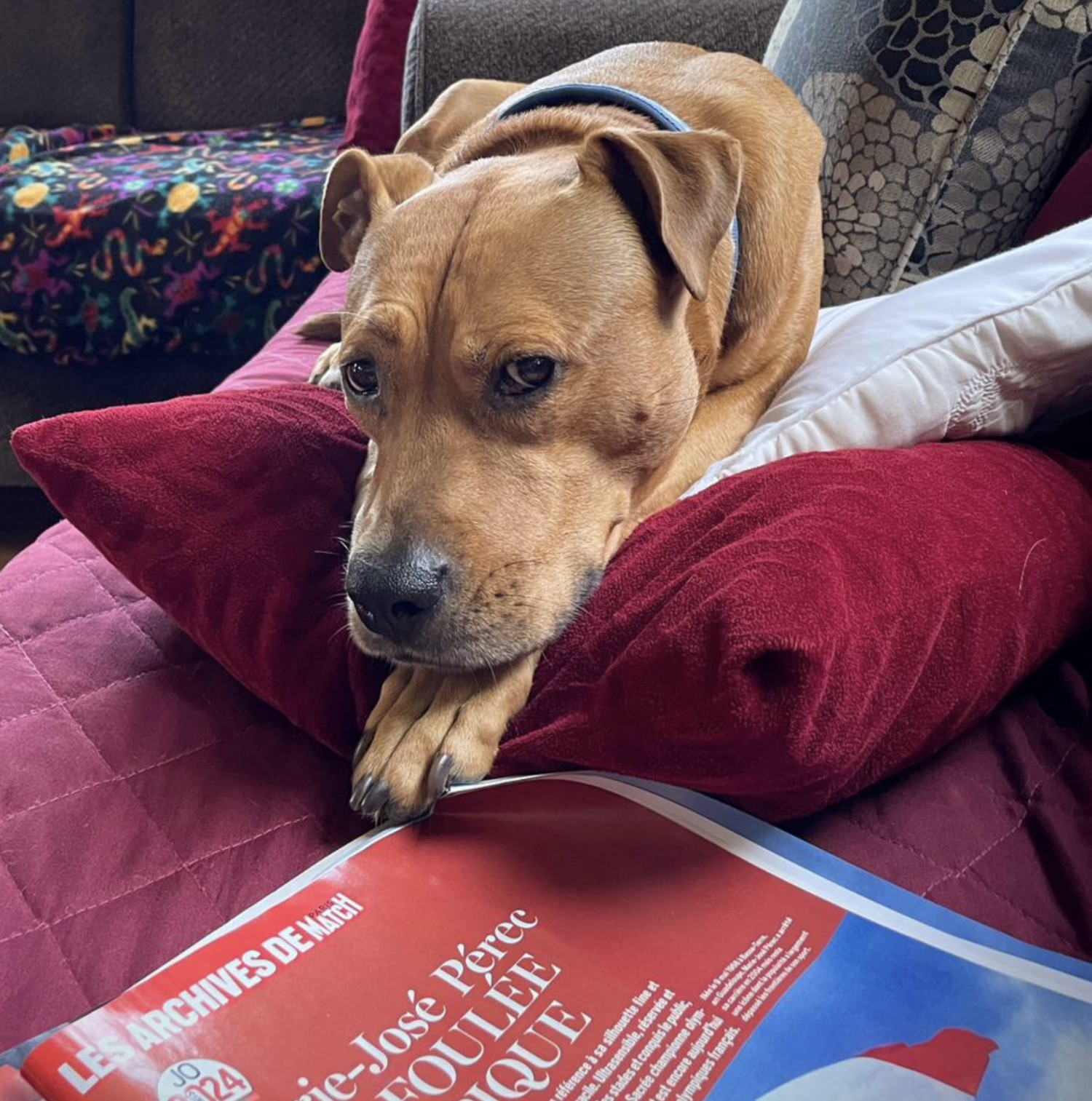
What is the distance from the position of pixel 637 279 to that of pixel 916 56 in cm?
78

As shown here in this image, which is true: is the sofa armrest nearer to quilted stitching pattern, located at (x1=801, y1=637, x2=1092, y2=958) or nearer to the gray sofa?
the gray sofa

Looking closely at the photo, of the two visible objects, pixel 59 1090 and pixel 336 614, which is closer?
pixel 59 1090

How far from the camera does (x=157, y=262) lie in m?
3.12

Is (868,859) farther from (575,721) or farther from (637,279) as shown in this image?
(637,279)

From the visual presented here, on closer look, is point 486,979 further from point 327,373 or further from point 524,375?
point 327,373

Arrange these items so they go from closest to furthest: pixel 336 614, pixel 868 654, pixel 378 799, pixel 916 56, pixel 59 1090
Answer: pixel 59 1090 → pixel 868 654 → pixel 378 799 → pixel 336 614 → pixel 916 56

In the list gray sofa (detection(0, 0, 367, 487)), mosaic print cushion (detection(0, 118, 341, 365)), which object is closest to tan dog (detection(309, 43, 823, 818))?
mosaic print cushion (detection(0, 118, 341, 365))

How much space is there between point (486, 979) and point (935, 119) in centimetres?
148

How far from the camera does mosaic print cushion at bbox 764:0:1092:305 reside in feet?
4.99

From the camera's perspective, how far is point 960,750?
98 centimetres

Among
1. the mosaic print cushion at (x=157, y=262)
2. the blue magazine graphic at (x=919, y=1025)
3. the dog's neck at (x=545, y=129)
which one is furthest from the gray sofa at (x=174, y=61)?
the blue magazine graphic at (x=919, y=1025)

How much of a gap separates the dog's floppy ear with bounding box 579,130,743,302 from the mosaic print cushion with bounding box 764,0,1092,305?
597 mm

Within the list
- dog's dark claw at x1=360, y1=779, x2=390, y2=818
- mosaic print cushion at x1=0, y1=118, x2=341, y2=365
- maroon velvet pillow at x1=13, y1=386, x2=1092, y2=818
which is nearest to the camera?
maroon velvet pillow at x1=13, y1=386, x2=1092, y2=818

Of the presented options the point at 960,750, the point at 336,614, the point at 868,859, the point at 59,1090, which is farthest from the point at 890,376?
the point at 59,1090
